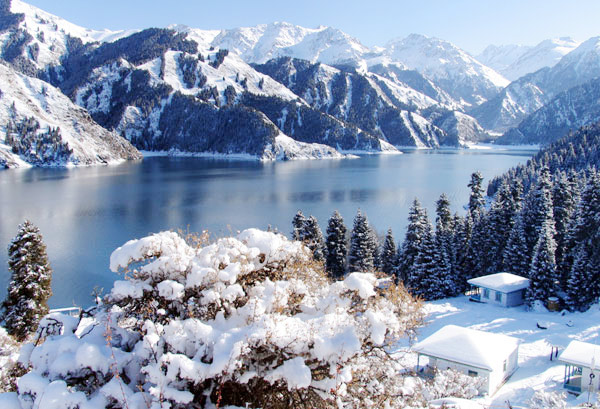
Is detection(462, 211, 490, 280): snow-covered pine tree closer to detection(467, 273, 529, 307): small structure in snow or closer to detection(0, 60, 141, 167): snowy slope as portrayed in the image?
detection(467, 273, 529, 307): small structure in snow

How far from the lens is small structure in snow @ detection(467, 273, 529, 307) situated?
3591 cm

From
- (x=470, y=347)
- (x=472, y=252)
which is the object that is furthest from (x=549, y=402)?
(x=472, y=252)

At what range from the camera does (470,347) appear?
2219cm

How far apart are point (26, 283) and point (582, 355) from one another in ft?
103

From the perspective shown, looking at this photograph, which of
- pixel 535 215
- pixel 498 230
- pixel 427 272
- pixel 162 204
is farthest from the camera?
pixel 162 204

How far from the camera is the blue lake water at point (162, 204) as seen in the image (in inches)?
2043

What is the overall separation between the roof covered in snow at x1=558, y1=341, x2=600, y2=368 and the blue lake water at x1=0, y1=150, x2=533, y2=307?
30314 mm

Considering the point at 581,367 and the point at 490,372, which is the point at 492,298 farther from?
the point at 490,372

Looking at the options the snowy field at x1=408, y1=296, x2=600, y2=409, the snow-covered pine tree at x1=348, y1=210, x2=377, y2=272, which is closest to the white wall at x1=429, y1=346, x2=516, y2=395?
the snowy field at x1=408, y1=296, x2=600, y2=409

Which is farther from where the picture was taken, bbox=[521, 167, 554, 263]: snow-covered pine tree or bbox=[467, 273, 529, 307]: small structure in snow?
bbox=[521, 167, 554, 263]: snow-covered pine tree

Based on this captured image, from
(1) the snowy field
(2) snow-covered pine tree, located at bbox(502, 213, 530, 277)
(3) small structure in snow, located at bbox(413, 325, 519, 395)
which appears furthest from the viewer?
(2) snow-covered pine tree, located at bbox(502, 213, 530, 277)

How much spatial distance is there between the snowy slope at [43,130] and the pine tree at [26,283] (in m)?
148

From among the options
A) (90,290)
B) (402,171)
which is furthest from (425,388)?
(402,171)

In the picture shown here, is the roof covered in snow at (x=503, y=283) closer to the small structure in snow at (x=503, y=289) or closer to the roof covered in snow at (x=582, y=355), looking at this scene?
the small structure in snow at (x=503, y=289)
